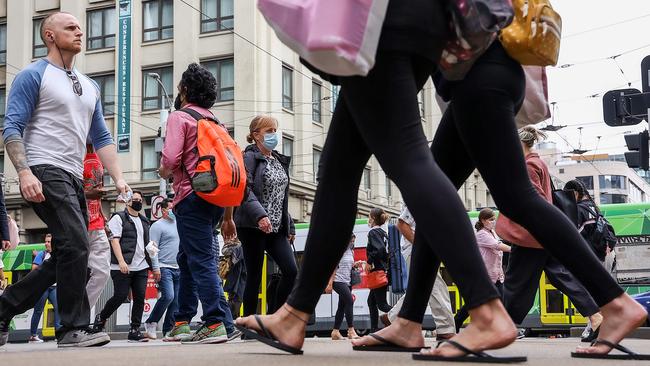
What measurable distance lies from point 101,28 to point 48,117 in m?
34.3

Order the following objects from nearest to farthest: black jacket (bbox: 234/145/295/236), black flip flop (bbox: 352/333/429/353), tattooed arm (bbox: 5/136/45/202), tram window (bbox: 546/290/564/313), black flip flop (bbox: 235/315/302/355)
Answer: black flip flop (bbox: 235/315/302/355) → black flip flop (bbox: 352/333/429/353) → tattooed arm (bbox: 5/136/45/202) → black jacket (bbox: 234/145/295/236) → tram window (bbox: 546/290/564/313)

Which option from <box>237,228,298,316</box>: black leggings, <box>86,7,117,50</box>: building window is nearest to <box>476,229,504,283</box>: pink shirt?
<box>237,228,298,316</box>: black leggings

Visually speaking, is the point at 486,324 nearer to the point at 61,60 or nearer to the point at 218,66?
the point at 61,60

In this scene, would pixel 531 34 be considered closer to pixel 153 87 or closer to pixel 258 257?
pixel 258 257

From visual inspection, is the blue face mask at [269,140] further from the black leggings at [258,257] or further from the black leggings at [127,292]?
the black leggings at [127,292]

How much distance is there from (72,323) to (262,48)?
30.6 meters

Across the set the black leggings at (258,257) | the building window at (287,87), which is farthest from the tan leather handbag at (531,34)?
the building window at (287,87)

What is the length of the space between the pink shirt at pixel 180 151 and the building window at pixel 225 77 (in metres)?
29.4

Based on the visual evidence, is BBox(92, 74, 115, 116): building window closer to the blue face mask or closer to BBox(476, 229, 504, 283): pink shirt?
BBox(476, 229, 504, 283): pink shirt

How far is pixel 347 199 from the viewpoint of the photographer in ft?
12.0

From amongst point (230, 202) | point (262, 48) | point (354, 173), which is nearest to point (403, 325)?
point (354, 173)

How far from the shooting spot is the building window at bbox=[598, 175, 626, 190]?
107 metres

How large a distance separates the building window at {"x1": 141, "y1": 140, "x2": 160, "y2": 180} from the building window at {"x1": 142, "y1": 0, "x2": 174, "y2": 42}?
4.19 metres

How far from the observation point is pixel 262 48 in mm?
35375
